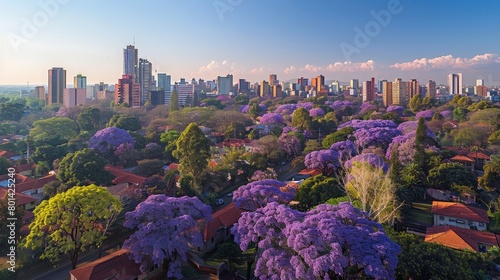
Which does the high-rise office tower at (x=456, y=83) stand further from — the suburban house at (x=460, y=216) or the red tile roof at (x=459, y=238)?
the red tile roof at (x=459, y=238)

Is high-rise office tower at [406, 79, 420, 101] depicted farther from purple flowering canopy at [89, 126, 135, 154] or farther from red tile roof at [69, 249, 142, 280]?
red tile roof at [69, 249, 142, 280]

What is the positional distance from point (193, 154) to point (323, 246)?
11527 millimetres

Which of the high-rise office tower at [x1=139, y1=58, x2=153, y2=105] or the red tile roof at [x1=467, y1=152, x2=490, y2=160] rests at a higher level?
the high-rise office tower at [x1=139, y1=58, x2=153, y2=105]

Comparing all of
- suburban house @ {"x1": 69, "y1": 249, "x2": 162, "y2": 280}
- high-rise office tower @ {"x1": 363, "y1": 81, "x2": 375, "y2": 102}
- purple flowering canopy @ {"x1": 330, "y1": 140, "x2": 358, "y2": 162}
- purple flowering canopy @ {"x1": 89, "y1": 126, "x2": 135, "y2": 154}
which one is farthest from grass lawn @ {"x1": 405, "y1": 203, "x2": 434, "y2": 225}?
high-rise office tower @ {"x1": 363, "y1": 81, "x2": 375, "y2": 102}

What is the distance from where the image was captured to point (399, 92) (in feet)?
205

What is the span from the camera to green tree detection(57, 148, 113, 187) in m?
17.7

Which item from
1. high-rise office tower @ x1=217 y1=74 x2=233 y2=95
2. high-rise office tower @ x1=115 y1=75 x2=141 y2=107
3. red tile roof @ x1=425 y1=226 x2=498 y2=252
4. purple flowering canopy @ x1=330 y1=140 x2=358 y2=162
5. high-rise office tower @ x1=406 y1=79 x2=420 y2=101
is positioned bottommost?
red tile roof @ x1=425 y1=226 x2=498 y2=252

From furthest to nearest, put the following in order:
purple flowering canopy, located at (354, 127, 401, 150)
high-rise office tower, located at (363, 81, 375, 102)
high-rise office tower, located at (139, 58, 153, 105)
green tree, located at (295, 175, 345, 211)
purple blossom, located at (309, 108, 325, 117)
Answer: high-rise office tower, located at (363, 81, 375, 102) < high-rise office tower, located at (139, 58, 153, 105) < purple blossom, located at (309, 108, 325, 117) < purple flowering canopy, located at (354, 127, 401, 150) < green tree, located at (295, 175, 345, 211)

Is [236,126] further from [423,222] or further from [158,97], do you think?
[158,97]

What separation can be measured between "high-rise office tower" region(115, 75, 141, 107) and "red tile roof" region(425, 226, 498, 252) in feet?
174

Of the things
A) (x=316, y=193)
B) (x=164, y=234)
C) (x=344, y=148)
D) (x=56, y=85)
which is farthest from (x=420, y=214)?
(x=56, y=85)

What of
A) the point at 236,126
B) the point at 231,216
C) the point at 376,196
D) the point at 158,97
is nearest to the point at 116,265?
the point at 231,216

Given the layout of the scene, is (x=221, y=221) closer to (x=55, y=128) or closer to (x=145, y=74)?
(x=55, y=128)

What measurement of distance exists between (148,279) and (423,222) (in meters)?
13.4
